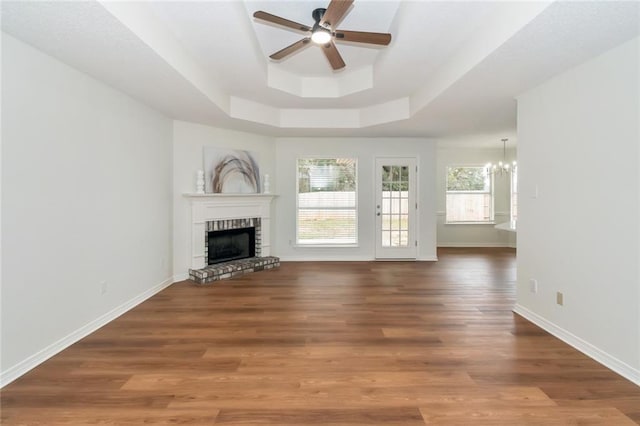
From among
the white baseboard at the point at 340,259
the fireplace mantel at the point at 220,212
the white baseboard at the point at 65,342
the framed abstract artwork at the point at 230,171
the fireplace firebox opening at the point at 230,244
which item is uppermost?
the framed abstract artwork at the point at 230,171

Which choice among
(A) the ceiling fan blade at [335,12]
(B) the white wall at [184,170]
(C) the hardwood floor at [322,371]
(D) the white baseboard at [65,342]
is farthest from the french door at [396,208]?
(D) the white baseboard at [65,342]

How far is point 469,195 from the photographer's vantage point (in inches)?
301

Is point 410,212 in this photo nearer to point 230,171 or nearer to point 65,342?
point 230,171

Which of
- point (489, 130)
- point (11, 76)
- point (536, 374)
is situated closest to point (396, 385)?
point (536, 374)

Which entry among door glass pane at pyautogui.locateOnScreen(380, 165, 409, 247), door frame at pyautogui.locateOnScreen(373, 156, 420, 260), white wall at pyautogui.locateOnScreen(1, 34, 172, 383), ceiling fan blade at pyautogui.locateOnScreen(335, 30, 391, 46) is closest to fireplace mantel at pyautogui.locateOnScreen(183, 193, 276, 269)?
white wall at pyautogui.locateOnScreen(1, 34, 172, 383)

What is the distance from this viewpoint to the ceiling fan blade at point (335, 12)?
6.95 ft

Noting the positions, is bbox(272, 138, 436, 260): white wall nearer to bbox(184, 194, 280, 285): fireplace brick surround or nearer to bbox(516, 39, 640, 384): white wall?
bbox(184, 194, 280, 285): fireplace brick surround

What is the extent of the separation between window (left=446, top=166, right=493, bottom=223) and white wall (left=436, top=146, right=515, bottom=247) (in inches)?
5.2

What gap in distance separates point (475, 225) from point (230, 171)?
19.4 ft

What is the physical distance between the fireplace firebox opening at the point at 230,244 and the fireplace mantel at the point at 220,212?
197 mm

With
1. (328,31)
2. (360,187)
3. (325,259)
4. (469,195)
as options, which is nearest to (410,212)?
(360,187)

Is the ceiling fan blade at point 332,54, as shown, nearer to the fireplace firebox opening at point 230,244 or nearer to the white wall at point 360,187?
the white wall at point 360,187

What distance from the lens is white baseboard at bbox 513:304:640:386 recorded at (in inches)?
82.9

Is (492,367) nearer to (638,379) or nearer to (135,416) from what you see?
(638,379)
